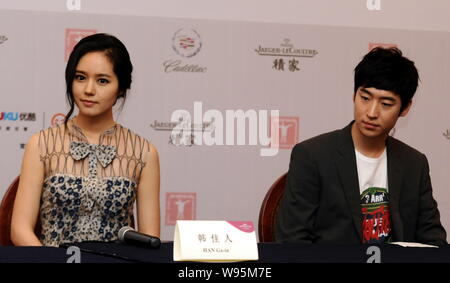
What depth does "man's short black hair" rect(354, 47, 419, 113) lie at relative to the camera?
7.37ft

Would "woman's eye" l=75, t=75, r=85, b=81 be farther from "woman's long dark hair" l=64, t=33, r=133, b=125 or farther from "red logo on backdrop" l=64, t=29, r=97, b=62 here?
"red logo on backdrop" l=64, t=29, r=97, b=62

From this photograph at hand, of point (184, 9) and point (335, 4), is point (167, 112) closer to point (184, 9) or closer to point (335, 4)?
point (184, 9)

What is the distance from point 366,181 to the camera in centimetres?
227

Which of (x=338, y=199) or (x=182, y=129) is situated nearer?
(x=338, y=199)

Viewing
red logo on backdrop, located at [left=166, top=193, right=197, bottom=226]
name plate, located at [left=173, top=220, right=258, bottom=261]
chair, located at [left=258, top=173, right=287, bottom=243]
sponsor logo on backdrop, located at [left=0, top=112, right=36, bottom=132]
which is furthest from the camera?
red logo on backdrop, located at [left=166, top=193, right=197, bottom=226]

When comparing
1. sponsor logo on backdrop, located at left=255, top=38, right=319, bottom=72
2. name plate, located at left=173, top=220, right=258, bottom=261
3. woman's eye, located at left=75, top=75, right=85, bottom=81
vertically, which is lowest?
name plate, located at left=173, top=220, right=258, bottom=261

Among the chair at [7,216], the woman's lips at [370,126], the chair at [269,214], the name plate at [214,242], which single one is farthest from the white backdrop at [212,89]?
the name plate at [214,242]

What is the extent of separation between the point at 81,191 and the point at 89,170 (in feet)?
0.25

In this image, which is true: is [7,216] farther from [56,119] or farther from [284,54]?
[284,54]

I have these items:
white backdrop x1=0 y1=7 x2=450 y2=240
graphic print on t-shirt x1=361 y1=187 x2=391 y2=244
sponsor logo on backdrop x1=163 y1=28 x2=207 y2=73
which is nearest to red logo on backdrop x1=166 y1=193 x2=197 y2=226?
white backdrop x1=0 y1=7 x2=450 y2=240

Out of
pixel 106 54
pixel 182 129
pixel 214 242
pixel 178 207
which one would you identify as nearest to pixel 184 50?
pixel 182 129

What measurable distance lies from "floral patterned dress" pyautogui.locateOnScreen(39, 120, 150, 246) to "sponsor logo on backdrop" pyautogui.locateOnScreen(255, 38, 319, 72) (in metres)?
1.37

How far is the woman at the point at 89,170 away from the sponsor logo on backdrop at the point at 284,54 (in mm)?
1218

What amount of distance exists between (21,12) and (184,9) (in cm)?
78
